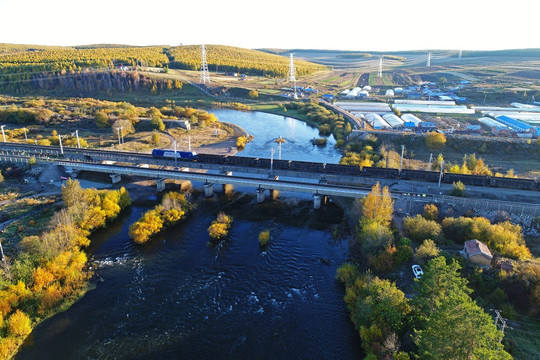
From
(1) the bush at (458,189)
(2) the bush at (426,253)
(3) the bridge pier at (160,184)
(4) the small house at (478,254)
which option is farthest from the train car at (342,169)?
(3) the bridge pier at (160,184)

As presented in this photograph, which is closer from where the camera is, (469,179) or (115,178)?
(469,179)

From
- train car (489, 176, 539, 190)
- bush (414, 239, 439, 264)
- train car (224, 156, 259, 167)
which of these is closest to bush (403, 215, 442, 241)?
bush (414, 239, 439, 264)

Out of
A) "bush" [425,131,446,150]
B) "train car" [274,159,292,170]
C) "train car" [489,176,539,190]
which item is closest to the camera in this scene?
"train car" [489,176,539,190]

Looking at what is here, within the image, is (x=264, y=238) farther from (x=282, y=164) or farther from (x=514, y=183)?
(x=514, y=183)

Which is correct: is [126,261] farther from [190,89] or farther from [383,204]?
[190,89]

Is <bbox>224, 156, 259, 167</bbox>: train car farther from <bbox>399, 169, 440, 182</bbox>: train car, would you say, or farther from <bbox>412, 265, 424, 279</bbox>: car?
<bbox>412, 265, 424, 279</bbox>: car

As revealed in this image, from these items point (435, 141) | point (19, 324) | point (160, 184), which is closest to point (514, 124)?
point (435, 141)
